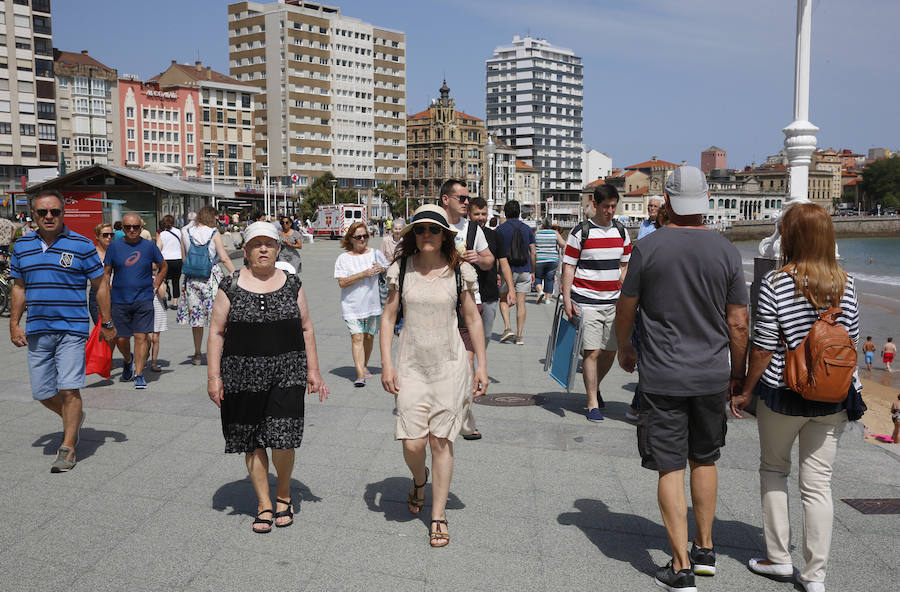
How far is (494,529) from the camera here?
177 inches

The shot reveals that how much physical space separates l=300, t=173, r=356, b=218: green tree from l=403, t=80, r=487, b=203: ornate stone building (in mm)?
32376

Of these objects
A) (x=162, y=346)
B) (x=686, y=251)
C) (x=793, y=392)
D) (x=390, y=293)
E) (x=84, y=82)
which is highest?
(x=84, y=82)

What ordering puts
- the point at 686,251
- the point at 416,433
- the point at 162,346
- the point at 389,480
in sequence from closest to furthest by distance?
the point at 686,251
the point at 416,433
the point at 389,480
the point at 162,346

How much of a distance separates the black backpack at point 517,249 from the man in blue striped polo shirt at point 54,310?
22.6 ft

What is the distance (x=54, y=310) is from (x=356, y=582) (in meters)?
3.23

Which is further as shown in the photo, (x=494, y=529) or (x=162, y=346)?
(x=162, y=346)

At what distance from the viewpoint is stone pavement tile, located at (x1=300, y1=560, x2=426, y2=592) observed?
3.72m

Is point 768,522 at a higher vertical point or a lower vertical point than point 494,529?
higher

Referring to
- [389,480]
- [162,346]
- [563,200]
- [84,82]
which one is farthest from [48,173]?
[563,200]

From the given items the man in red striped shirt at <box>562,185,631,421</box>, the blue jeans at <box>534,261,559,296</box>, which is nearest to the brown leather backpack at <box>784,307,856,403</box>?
the man in red striped shirt at <box>562,185,631,421</box>

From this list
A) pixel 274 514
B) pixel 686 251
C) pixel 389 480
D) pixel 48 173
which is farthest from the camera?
pixel 48 173

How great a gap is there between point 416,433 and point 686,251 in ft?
5.62

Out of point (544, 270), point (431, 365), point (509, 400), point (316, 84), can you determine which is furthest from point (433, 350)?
point (316, 84)

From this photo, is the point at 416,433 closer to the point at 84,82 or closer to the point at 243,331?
the point at 243,331
